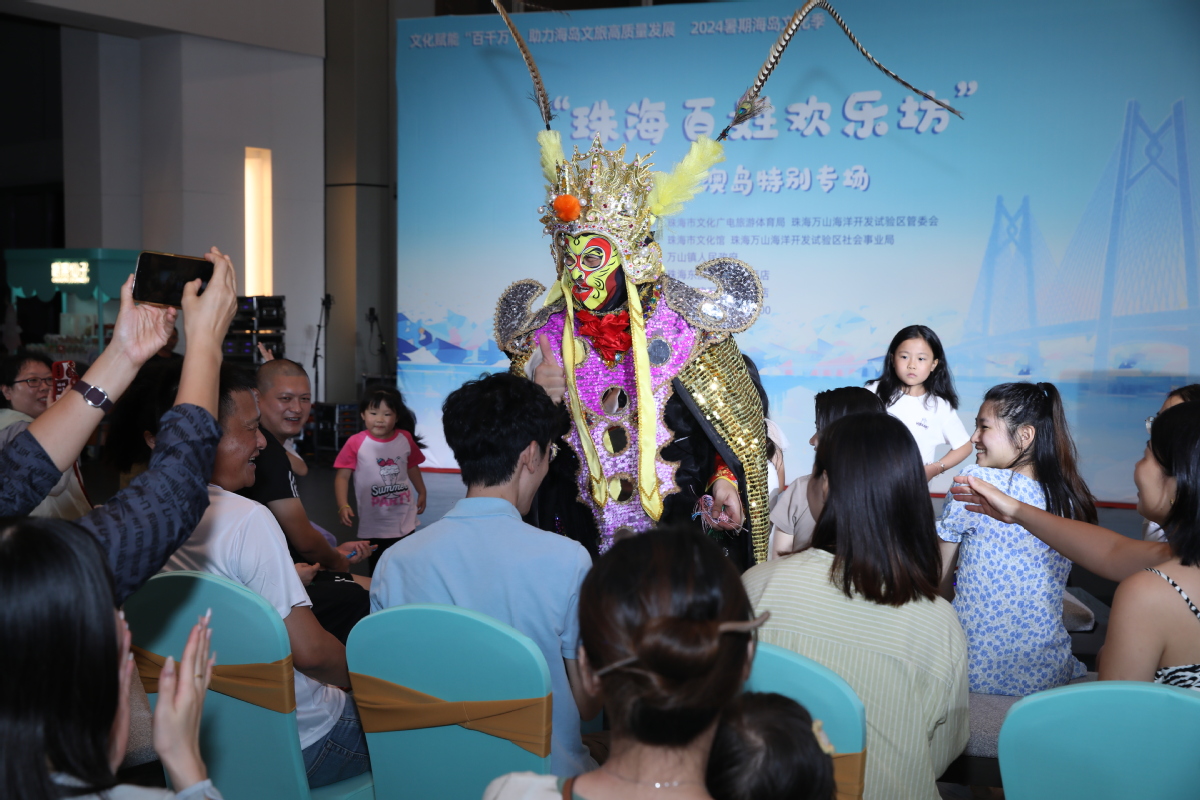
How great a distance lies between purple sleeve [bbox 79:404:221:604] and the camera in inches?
45.1

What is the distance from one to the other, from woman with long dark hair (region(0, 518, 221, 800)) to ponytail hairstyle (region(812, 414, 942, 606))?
Answer: 1.00 metres

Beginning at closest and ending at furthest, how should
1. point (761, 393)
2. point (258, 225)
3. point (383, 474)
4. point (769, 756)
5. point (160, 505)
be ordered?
point (769, 756) < point (160, 505) < point (761, 393) < point (383, 474) < point (258, 225)

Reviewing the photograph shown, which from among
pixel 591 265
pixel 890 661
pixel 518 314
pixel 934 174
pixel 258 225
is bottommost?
pixel 890 661

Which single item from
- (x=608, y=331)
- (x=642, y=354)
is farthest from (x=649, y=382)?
(x=608, y=331)

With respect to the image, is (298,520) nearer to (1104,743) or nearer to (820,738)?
(820,738)

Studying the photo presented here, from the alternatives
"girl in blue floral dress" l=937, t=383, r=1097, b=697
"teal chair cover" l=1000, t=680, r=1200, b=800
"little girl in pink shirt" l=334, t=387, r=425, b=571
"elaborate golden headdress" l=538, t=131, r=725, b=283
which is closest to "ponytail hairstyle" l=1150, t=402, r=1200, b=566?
"teal chair cover" l=1000, t=680, r=1200, b=800

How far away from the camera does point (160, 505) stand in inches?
46.7

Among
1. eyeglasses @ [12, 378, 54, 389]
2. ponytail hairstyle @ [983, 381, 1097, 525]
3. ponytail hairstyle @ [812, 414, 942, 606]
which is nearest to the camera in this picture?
ponytail hairstyle @ [812, 414, 942, 606]

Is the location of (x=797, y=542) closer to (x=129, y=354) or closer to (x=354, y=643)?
(x=354, y=643)

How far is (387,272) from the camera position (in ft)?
31.0

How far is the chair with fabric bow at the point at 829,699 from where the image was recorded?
3.94 ft

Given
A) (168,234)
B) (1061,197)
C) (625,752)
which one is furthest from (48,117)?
(625,752)

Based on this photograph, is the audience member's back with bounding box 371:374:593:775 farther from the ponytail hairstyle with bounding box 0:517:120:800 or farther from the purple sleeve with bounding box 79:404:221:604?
the ponytail hairstyle with bounding box 0:517:120:800

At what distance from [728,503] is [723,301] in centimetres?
56
